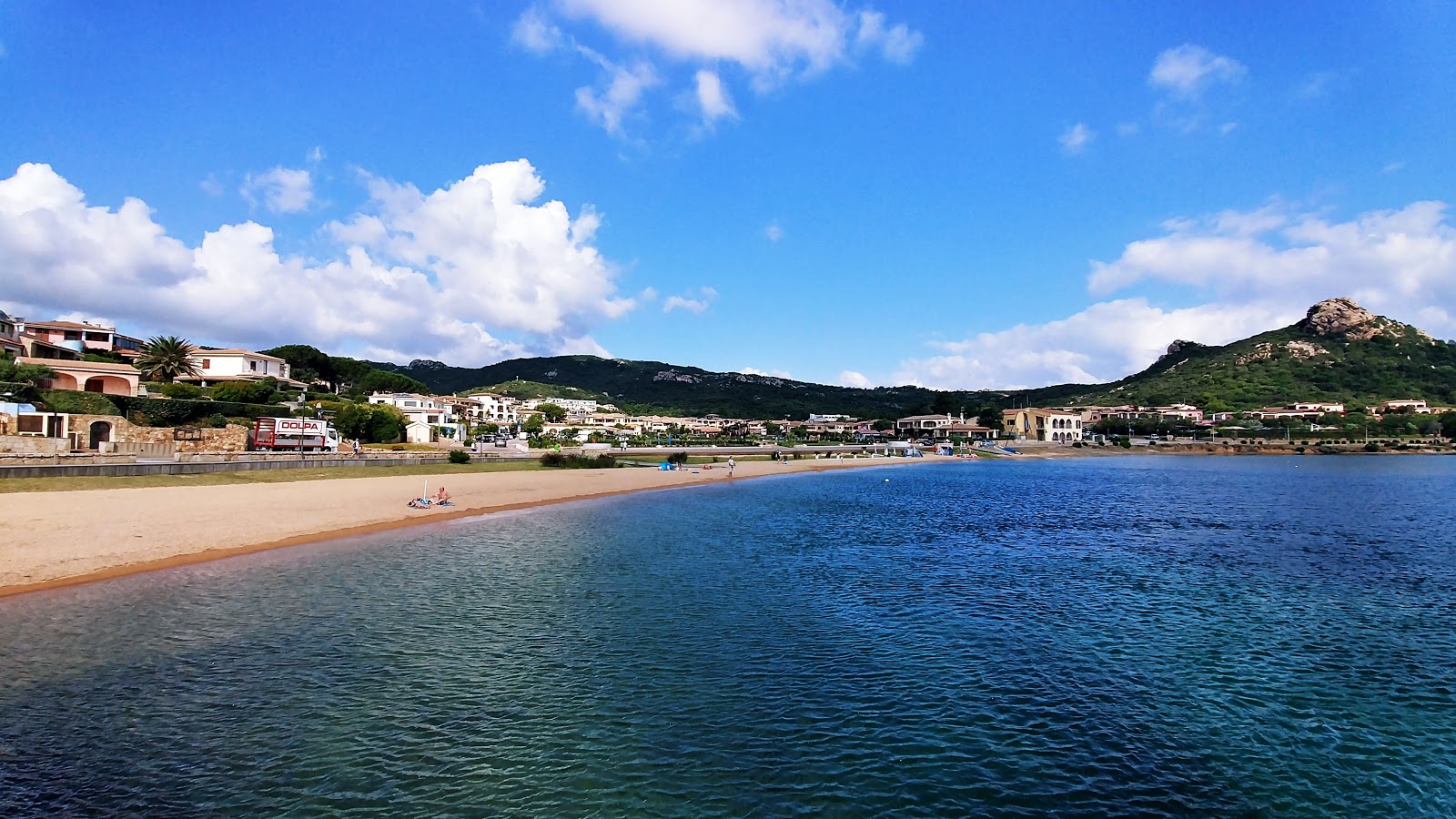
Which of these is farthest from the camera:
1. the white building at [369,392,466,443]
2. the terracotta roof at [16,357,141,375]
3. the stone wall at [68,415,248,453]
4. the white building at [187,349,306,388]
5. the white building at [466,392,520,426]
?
the white building at [466,392,520,426]

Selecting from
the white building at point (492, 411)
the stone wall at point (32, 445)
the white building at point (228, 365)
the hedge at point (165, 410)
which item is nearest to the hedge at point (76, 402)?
the hedge at point (165, 410)

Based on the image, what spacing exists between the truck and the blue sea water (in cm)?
4188

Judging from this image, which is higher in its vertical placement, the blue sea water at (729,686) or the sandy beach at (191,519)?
the sandy beach at (191,519)

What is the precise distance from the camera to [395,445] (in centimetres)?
7625

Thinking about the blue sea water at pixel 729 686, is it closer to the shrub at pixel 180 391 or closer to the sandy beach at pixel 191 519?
the sandy beach at pixel 191 519

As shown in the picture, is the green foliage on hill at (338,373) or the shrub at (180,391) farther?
the green foliage on hill at (338,373)

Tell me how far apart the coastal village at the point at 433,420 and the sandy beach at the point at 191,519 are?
19319mm

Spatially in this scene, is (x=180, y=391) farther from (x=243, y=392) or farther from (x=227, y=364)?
(x=227, y=364)

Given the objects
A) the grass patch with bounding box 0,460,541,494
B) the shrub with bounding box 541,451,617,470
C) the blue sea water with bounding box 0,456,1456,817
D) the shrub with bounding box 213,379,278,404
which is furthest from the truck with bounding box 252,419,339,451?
the blue sea water with bounding box 0,456,1456,817

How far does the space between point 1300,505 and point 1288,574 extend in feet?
104

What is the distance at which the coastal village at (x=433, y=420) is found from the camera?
5281 cm

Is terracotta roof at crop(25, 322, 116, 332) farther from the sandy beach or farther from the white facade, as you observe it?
the sandy beach

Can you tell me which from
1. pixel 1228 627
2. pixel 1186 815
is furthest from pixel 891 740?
pixel 1228 627

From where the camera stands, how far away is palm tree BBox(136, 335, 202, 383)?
257 ft
